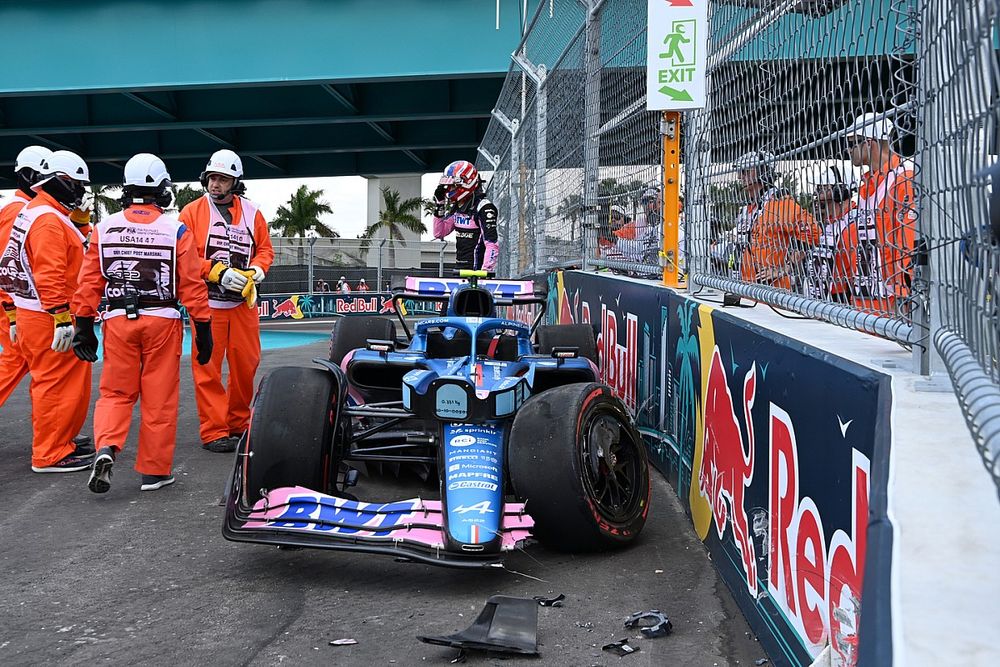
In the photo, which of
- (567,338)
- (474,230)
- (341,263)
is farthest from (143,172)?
(341,263)

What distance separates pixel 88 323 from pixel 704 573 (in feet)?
12.6

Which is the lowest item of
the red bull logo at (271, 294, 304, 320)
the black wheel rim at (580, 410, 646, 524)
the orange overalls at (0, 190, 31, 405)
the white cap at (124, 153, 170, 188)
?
the red bull logo at (271, 294, 304, 320)

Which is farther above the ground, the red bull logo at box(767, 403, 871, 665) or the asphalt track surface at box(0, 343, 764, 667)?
the red bull logo at box(767, 403, 871, 665)

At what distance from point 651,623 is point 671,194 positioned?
8.88 feet

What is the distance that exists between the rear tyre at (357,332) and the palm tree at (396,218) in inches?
1835

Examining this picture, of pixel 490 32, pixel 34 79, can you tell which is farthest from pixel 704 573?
pixel 34 79

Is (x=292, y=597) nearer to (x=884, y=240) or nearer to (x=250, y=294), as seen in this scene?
(x=884, y=240)

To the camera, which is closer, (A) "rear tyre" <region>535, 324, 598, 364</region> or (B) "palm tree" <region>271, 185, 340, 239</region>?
(A) "rear tyre" <region>535, 324, 598, 364</region>

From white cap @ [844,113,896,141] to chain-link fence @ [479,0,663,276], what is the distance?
2931 mm

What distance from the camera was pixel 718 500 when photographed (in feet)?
12.8

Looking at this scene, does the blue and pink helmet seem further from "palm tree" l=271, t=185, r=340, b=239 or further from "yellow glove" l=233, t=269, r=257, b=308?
"palm tree" l=271, t=185, r=340, b=239

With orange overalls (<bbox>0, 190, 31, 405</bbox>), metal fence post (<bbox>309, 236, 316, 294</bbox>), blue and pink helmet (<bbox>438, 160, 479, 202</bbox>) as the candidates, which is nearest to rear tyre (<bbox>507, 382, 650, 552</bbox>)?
orange overalls (<bbox>0, 190, 31, 405</bbox>)

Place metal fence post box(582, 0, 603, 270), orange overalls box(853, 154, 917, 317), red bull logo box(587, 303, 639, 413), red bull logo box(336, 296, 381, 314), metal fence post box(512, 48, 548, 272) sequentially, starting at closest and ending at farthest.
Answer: orange overalls box(853, 154, 917, 317) → red bull logo box(587, 303, 639, 413) → metal fence post box(582, 0, 603, 270) → metal fence post box(512, 48, 548, 272) → red bull logo box(336, 296, 381, 314)

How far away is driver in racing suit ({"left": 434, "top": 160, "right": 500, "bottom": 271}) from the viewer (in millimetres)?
9531
